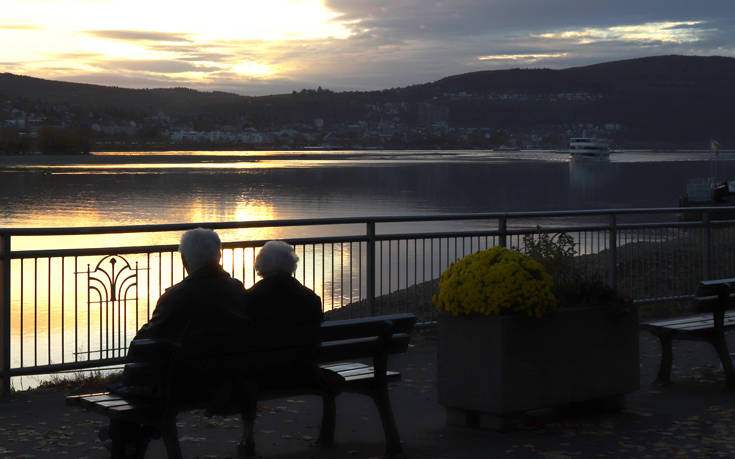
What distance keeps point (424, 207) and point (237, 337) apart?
52.6 m

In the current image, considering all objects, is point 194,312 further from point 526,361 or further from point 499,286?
point 526,361

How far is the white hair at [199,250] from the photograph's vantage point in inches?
223

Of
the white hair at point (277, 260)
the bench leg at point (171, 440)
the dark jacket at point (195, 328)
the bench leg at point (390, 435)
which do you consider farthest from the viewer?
the bench leg at point (390, 435)

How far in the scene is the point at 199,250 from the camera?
18.5 ft

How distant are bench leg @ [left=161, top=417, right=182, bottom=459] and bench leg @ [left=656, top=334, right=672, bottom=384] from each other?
4655mm

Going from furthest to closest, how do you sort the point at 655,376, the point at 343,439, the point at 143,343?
the point at 655,376, the point at 343,439, the point at 143,343

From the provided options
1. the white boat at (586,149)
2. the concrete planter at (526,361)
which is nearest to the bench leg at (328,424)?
the concrete planter at (526,361)

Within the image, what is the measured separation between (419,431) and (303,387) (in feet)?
4.05

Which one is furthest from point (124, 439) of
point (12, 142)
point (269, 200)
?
point (12, 142)

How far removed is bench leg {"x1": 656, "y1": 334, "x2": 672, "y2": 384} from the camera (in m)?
8.42

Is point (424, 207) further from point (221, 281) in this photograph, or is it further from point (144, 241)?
point (221, 281)

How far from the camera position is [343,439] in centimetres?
667

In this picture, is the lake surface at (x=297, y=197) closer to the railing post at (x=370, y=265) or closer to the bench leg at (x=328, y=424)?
the railing post at (x=370, y=265)

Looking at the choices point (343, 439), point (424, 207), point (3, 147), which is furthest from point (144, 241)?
point (3, 147)
